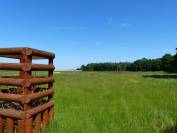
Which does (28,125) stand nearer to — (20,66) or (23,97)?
(23,97)


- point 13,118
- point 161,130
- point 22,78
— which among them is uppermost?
point 22,78

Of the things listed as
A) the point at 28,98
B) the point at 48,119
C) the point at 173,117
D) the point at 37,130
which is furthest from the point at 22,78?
the point at 173,117

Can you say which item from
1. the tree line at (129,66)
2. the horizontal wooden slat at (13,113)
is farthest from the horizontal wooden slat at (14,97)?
the tree line at (129,66)

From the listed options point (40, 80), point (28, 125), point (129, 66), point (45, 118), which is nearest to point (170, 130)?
point (45, 118)

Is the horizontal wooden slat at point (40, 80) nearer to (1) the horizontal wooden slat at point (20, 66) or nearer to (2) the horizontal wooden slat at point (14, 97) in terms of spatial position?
(1) the horizontal wooden slat at point (20, 66)

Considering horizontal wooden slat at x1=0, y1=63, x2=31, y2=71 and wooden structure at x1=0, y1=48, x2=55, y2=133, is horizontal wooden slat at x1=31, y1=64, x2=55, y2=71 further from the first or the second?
horizontal wooden slat at x1=0, y1=63, x2=31, y2=71

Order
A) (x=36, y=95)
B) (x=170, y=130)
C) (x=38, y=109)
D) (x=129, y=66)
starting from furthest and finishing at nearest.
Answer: (x=129, y=66) < (x=170, y=130) < (x=38, y=109) < (x=36, y=95)

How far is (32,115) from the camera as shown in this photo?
560cm

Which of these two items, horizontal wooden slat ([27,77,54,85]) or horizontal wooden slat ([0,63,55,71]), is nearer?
horizontal wooden slat ([0,63,55,71])

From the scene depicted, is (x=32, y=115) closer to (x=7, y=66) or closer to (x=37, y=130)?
(x=37, y=130)

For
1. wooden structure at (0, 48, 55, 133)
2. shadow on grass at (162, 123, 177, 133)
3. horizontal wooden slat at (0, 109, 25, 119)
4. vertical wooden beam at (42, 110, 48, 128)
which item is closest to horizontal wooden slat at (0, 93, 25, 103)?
wooden structure at (0, 48, 55, 133)

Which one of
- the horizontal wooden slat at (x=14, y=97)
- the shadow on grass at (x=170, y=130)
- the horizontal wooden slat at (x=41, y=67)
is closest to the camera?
the horizontal wooden slat at (x=14, y=97)

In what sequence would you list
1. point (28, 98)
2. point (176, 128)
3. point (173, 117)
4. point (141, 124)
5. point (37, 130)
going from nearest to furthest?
point (28, 98), point (37, 130), point (176, 128), point (141, 124), point (173, 117)

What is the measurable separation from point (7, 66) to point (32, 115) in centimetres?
101
